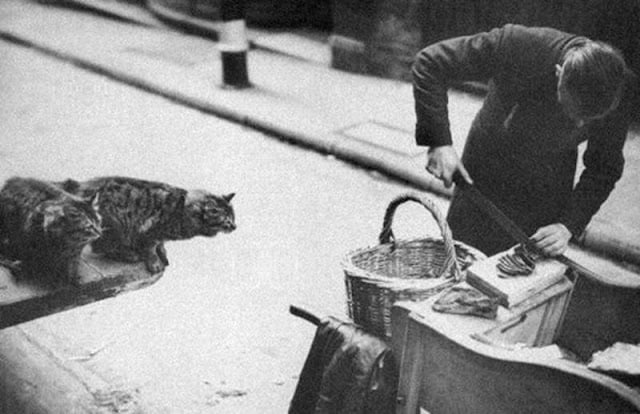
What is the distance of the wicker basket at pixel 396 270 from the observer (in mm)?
2027

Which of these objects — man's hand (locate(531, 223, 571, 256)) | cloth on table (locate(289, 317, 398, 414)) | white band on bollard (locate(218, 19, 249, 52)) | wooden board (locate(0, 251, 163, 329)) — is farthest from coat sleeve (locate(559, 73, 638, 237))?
white band on bollard (locate(218, 19, 249, 52))

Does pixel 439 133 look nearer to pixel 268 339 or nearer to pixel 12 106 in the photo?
pixel 268 339

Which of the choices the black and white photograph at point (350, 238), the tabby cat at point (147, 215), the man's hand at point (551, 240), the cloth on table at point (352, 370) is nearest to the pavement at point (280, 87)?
the black and white photograph at point (350, 238)

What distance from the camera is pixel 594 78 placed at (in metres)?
2.02

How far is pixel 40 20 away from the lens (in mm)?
9391

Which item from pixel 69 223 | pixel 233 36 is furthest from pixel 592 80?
pixel 233 36

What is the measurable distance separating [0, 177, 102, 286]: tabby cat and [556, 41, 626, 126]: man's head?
1.79 meters

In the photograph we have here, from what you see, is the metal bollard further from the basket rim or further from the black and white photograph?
the basket rim

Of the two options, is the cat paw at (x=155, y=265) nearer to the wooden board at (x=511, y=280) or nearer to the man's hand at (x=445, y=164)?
the man's hand at (x=445, y=164)

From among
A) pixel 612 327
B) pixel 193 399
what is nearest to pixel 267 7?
pixel 193 399

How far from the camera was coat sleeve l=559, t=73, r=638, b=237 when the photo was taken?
2.31 meters

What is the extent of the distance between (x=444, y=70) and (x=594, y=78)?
581mm

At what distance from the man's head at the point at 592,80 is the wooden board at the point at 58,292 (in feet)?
5.57

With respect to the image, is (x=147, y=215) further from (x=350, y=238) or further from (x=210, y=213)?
(x=350, y=238)
